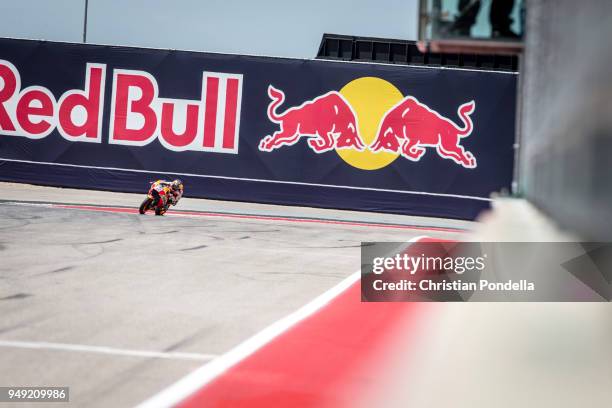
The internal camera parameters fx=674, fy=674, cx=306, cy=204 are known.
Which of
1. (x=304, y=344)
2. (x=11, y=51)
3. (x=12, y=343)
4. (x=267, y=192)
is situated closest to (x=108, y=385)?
(x=12, y=343)

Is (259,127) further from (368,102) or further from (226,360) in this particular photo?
(226,360)

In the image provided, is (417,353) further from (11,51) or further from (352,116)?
(11,51)

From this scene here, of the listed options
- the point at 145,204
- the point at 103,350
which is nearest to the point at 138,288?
the point at 103,350

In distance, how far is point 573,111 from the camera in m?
3.06

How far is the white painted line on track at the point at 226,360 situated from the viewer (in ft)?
11.7

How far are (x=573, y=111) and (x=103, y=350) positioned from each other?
326 centimetres

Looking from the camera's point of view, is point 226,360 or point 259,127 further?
point 259,127

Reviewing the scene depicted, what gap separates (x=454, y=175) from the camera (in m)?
19.4

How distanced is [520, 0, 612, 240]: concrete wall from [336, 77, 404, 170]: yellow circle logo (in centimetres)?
1459

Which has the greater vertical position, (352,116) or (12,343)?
(352,116)

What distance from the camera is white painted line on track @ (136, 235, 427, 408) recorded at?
356 cm

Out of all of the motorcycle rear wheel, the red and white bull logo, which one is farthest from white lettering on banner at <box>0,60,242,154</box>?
the motorcycle rear wheel

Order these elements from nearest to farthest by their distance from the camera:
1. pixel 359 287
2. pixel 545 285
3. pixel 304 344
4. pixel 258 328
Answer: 1. pixel 545 285
2. pixel 304 344
3. pixel 258 328
4. pixel 359 287

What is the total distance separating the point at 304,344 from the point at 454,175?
15.3 meters
